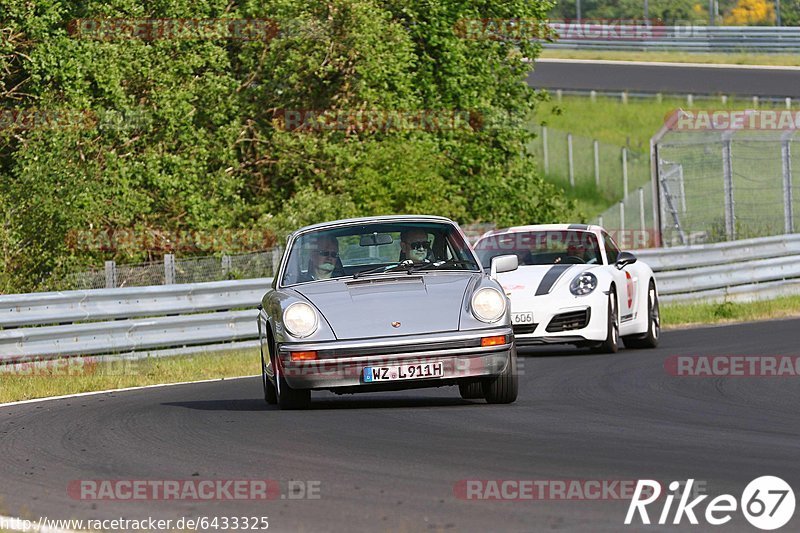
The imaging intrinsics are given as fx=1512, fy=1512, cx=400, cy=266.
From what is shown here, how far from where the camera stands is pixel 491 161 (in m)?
33.0

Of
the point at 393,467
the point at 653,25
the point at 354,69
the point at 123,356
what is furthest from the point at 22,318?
the point at 653,25

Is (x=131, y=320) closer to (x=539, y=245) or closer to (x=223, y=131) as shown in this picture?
(x=539, y=245)

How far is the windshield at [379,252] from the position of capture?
1114 cm

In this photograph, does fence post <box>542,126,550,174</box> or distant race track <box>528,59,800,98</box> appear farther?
distant race track <box>528,59,800,98</box>

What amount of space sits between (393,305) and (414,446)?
2080 mm

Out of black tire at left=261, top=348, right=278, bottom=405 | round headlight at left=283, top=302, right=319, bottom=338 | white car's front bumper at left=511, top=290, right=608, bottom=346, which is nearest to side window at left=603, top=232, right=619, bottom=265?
white car's front bumper at left=511, top=290, right=608, bottom=346

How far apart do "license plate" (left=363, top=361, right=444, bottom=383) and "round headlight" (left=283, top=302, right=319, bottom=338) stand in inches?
19.9

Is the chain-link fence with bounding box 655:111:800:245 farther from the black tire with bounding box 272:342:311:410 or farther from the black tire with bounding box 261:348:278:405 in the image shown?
the black tire with bounding box 272:342:311:410

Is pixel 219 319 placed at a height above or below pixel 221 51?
below

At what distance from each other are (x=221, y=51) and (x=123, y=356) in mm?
11836

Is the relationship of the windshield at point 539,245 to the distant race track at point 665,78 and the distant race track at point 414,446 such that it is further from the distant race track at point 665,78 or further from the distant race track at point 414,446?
the distant race track at point 665,78

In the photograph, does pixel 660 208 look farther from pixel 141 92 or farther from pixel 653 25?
pixel 653 25

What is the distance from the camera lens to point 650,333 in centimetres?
1684

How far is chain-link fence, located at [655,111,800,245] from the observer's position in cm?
2564
